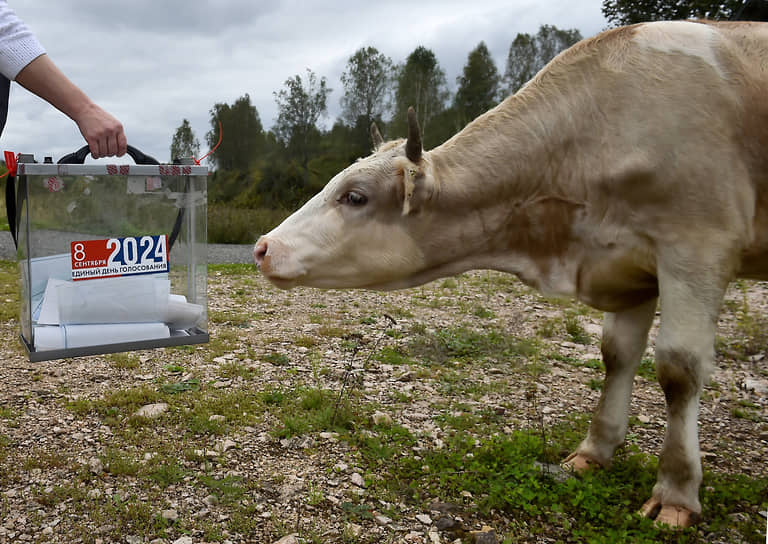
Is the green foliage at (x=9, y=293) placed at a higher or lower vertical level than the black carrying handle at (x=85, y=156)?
lower

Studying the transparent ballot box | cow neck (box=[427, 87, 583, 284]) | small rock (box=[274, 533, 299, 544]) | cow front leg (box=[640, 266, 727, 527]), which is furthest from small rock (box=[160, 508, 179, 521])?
cow front leg (box=[640, 266, 727, 527])

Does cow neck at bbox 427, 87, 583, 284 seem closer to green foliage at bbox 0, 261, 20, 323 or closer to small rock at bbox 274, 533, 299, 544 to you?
small rock at bbox 274, 533, 299, 544

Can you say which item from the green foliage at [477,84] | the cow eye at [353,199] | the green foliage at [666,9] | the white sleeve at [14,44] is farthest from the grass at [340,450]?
the green foliage at [477,84]

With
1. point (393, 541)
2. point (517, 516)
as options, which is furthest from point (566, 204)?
point (393, 541)

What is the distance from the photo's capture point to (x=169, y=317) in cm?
342

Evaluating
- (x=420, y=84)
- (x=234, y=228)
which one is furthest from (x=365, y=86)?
(x=234, y=228)

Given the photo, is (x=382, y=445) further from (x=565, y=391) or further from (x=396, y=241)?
(x=565, y=391)

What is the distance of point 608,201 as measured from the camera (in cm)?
329

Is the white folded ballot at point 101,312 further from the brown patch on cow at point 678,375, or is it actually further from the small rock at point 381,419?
the brown patch on cow at point 678,375

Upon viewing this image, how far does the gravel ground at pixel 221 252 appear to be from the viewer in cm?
1274

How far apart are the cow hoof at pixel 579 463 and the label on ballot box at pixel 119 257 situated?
256 cm

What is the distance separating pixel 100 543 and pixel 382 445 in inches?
65.9

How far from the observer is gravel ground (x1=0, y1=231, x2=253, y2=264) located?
12.7 meters

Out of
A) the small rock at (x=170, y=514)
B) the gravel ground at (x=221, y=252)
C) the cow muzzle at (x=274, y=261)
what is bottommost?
the small rock at (x=170, y=514)
